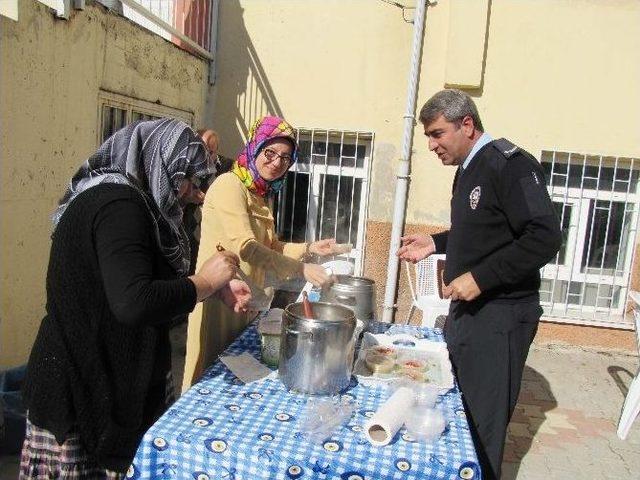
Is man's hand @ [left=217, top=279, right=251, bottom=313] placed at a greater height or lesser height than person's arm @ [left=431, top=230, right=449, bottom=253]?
lesser

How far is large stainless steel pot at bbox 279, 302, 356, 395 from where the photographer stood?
1651mm

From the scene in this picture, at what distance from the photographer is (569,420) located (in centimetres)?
388

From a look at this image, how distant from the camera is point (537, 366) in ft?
16.0

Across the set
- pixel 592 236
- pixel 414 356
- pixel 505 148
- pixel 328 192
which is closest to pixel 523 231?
pixel 505 148

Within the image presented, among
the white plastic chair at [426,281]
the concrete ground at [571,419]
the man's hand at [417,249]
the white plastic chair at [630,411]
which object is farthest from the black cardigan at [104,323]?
the white plastic chair at [426,281]

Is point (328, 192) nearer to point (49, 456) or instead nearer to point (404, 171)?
point (404, 171)

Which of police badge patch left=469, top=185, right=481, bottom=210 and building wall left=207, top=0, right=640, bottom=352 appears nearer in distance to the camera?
police badge patch left=469, top=185, right=481, bottom=210

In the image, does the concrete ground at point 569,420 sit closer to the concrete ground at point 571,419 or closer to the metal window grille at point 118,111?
the concrete ground at point 571,419

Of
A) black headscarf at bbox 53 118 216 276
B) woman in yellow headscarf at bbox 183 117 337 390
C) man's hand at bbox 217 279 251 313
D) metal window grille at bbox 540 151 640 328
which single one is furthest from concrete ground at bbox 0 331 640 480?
black headscarf at bbox 53 118 216 276

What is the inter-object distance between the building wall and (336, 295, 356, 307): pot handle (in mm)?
3229

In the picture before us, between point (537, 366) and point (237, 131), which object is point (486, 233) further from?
point (237, 131)

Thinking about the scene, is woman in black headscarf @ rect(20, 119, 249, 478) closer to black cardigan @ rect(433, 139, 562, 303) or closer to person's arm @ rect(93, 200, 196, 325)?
person's arm @ rect(93, 200, 196, 325)

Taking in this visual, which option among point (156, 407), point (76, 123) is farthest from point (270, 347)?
point (76, 123)

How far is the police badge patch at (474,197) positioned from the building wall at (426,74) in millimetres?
3137
